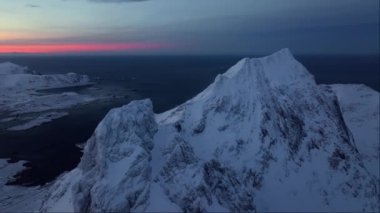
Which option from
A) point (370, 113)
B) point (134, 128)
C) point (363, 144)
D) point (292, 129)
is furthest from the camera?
point (370, 113)

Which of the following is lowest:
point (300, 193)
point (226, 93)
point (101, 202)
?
point (300, 193)

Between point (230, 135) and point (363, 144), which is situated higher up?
point (230, 135)

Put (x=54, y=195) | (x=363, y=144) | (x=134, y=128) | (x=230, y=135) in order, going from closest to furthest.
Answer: (x=134, y=128)
(x=54, y=195)
(x=230, y=135)
(x=363, y=144)

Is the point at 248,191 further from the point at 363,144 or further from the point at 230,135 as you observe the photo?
the point at 363,144

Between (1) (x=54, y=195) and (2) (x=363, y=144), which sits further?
(2) (x=363, y=144)

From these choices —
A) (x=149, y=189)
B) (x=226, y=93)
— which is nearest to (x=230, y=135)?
(x=226, y=93)

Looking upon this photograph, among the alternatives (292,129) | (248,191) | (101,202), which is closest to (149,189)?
(101,202)
